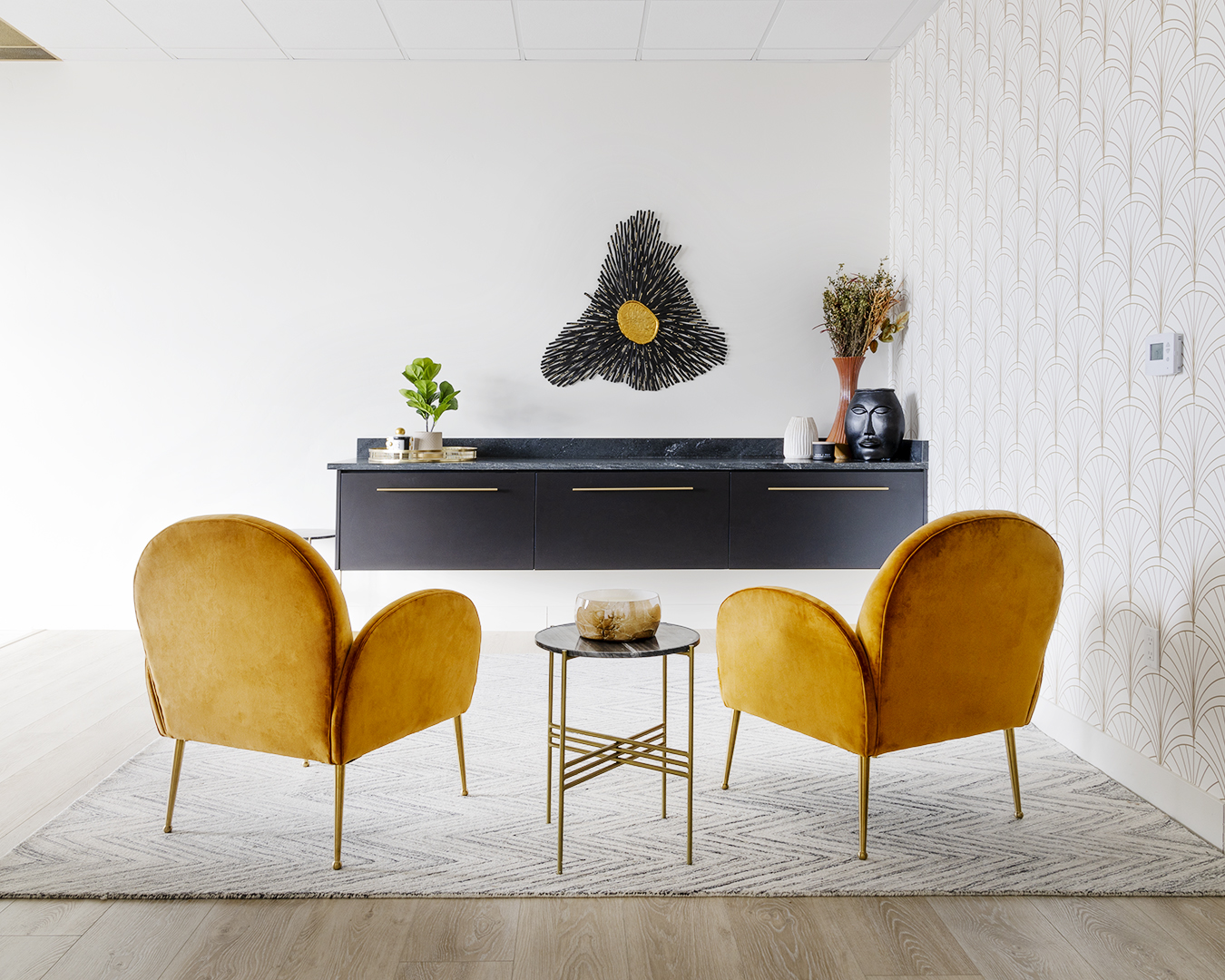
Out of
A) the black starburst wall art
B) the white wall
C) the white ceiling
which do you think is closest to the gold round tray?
the white wall

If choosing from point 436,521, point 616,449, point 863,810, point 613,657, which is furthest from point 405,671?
point 616,449

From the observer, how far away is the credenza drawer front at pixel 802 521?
3.59 m

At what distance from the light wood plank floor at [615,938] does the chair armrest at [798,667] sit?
366mm

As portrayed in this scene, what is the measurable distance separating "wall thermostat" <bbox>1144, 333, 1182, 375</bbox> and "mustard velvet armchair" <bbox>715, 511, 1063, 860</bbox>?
0.55 metres

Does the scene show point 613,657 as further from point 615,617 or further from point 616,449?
point 616,449

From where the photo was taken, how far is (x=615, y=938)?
1580 millimetres

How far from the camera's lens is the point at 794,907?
1687 mm

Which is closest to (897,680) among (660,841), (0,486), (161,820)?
(660,841)

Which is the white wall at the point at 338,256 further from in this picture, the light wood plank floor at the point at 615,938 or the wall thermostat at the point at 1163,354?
the light wood plank floor at the point at 615,938

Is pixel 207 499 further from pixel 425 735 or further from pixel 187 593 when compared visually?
pixel 187 593

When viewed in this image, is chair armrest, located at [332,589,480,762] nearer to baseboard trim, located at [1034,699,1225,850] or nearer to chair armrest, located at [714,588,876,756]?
chair armrest, located at [714,588,876,756]

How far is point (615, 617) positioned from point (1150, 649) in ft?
4.61

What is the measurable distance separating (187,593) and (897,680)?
4.91 ft

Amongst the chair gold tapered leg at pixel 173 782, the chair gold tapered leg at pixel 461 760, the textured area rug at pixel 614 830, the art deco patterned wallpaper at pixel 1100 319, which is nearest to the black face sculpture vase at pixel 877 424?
the art deco patterned wallpaper at pixel 1100 319
